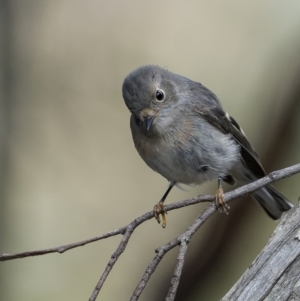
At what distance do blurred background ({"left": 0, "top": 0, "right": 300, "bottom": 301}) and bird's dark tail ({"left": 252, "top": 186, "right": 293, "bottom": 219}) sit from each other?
1.15 m

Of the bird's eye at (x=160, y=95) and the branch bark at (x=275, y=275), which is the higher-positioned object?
the bird's eye at (x=160, y=95)

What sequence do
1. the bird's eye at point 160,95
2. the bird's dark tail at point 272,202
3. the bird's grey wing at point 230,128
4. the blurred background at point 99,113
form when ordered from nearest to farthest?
the bird's eye at point 160,95 < the bird's grey wing at point 230,128 < the bird's dark tail at point 272,202 < the blurred background at point 99,113

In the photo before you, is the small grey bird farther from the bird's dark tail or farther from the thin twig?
the thin twig

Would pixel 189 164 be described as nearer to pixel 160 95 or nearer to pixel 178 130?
pixel 178 130

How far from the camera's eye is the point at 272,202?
316 cm

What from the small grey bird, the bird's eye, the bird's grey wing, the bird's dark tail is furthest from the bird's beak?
the bird's dark tail

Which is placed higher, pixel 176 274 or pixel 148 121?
pixel 148 121

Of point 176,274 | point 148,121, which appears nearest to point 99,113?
point 148,121

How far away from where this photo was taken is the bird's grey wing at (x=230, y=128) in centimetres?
295

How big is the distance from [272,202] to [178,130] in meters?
0.83

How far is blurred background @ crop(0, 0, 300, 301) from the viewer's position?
174 inches

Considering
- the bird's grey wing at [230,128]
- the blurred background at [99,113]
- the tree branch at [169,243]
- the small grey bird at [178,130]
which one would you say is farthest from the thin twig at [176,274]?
the blurred background at [99,113]

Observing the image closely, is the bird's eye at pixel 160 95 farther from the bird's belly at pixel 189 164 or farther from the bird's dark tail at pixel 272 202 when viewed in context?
the bird's dark tail at pixel 272 202

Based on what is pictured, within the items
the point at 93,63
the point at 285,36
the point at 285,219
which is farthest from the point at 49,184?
the point at 285,219
